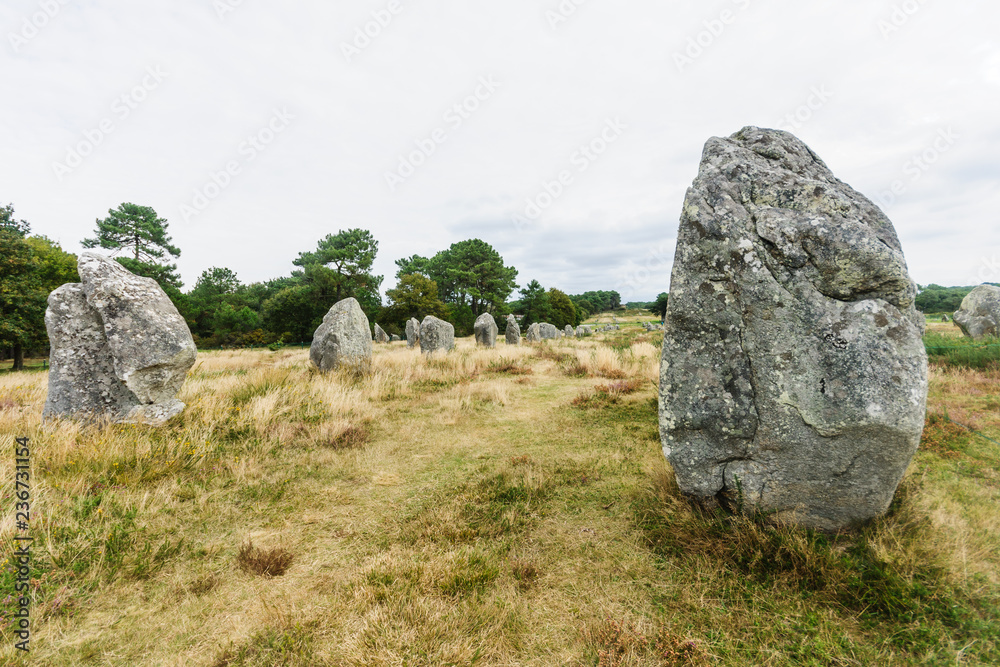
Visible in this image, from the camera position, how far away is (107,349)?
5.23 meters

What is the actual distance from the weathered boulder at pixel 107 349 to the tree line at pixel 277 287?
55.9ft

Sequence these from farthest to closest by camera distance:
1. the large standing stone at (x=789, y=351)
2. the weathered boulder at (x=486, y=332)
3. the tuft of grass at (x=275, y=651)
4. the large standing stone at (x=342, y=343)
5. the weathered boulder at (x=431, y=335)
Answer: the weathered boulder at (x=486, y=332) < the weathered boulder at (x=431, y=335) < the large standing stone at (x=342, y=343) < the large standing stone at (x=789, y=351) < the tuft of grass at (x=275, y=651)

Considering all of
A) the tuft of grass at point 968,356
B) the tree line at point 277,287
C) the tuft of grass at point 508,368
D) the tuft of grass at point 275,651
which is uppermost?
the tree line at point 277,287

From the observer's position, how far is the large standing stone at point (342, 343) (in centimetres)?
1045

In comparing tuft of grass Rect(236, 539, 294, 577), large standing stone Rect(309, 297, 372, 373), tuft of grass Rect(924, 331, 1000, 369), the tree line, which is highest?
the tree line

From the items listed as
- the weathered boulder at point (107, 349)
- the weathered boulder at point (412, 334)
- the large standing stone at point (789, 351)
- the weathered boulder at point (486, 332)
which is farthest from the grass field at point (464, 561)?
the weathered boulder at point (412, 334)

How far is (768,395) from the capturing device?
2764 millimetres

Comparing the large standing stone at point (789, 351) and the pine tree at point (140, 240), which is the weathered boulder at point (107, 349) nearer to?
the large standing stone at point (789, 351)

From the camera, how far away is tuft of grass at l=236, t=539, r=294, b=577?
283cm

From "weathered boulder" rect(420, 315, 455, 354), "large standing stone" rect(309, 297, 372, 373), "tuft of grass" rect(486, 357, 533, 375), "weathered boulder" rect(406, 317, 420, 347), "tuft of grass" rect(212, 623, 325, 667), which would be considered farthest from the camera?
"weathered boulder" rect(406, 317, 420, 347)

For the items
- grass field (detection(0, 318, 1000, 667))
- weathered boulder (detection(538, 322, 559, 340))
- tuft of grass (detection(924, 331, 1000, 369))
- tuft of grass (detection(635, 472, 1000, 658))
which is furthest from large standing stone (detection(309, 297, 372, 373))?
weathered boulder (detection(538, 322, 559, 340))

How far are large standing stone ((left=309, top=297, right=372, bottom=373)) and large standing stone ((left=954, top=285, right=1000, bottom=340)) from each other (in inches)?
810

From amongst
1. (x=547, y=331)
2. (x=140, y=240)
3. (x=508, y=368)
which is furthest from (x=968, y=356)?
(x=140, y=240)

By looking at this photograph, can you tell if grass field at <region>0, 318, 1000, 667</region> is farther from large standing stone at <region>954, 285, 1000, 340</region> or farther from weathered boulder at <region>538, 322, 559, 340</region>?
weathered boulder at <region>538, 322, 559, 340</region>
